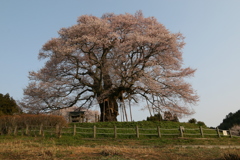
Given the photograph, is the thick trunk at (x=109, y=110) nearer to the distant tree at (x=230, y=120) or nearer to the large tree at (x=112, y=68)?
the large tree at (x=112, y=68)

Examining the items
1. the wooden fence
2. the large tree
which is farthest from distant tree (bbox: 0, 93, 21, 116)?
the wooden fence

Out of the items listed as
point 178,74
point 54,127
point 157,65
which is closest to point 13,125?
point 54,127

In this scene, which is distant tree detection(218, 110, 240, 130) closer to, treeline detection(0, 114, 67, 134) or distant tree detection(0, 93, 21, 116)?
distant tree detection(0, 93, 21, 116)

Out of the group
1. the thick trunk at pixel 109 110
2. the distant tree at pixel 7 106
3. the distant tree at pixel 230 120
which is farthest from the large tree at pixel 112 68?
the distant tree at pixel 230 120

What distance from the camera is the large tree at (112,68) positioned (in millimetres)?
25125

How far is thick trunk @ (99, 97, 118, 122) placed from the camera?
26.6 metres

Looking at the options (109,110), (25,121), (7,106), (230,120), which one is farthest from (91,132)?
(230,120)

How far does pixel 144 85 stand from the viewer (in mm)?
25422

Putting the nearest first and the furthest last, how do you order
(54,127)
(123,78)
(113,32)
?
(54,127), (123,78), (113,32)

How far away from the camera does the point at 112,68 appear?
2577 cm

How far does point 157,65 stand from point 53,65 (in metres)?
13.4

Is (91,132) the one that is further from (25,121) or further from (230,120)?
(230,120)

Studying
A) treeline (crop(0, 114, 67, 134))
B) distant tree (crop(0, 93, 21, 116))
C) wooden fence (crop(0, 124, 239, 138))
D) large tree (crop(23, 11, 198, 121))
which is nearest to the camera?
wooden fence (crop(0, 124, 239, 138))

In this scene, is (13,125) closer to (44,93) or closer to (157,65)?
(44,93)
